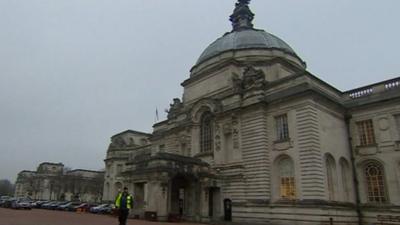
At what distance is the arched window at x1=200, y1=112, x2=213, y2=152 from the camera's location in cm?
3955

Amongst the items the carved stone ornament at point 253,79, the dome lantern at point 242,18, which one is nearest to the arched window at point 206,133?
the carved stone ornament at point 253,79

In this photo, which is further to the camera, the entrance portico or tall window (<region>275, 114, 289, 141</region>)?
the entrance portico

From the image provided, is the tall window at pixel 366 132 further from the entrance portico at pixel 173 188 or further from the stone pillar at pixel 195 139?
the stone pillar at pixel 195 139

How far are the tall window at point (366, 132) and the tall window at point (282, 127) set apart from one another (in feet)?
24.1

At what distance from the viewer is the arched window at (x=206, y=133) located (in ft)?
130

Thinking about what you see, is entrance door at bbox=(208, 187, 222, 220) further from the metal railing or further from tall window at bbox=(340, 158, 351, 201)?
the metal railing

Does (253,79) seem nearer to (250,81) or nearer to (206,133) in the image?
(250,81)

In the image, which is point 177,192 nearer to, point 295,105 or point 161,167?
point 161,167

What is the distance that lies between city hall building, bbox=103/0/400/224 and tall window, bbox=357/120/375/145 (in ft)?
0.31

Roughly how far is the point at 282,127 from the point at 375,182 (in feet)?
30.9

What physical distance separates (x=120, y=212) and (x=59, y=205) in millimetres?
50157

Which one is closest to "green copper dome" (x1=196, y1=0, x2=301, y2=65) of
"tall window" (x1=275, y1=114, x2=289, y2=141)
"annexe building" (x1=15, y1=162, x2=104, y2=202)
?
"tall window" (x1=275, y1=114, x2=289, y2=141)

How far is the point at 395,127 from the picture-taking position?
31.4m

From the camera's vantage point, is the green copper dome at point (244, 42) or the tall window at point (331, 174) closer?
the tall window at point (331, 174)
